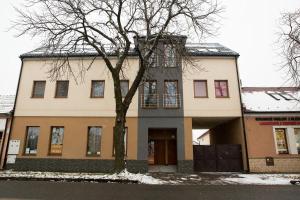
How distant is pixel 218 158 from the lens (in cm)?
1727

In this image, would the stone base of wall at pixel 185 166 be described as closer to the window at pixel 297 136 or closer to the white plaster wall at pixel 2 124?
the window at pixel 297 136

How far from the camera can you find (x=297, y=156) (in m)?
16.1

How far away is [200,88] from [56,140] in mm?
10912

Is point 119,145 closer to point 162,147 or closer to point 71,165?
point 71,165

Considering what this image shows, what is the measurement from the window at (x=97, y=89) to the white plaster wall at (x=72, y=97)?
313mm

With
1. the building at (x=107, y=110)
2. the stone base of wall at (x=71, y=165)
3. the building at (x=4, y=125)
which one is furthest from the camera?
the building at (x=4, y=125)

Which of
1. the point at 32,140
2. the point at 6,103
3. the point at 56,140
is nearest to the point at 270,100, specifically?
the point at 56,140

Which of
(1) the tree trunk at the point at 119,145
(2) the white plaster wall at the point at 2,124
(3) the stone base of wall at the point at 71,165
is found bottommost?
(3) the stone base of wall at the point at 71,165

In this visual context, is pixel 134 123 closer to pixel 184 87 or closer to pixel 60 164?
pixel 184 87

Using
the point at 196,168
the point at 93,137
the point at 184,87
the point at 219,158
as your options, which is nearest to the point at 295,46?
the point at 184,87

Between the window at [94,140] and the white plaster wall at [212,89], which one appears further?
the white plaster wall at [212,89]

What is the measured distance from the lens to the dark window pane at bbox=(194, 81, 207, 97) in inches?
691

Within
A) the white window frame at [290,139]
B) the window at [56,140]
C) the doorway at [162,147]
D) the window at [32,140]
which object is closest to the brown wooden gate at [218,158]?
the doorway at [162,147]

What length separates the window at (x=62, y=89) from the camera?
57.9ft
